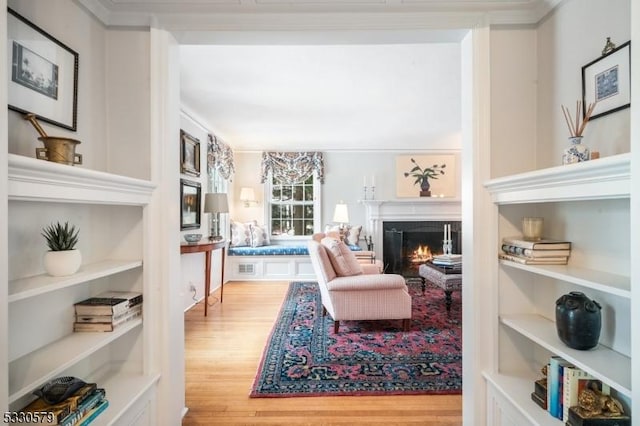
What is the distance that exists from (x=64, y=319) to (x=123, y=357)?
38 centimetres

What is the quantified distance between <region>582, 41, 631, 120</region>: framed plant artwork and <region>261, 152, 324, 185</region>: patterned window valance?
4560 millimetres

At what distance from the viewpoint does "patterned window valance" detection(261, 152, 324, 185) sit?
564 centimetres

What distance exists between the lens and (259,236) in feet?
17.6

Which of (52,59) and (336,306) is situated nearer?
(52,59)

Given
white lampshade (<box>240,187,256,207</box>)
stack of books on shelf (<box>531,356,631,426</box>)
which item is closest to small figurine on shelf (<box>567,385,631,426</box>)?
stack of books on shelf (<box>531,356,631,426</box>)

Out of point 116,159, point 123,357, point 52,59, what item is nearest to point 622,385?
point 123,357

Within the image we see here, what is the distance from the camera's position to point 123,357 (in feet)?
5.13

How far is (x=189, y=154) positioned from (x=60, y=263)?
2801 millimetres

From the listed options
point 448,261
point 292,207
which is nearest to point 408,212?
point 448,261

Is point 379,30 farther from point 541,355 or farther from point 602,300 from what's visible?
point 541,355

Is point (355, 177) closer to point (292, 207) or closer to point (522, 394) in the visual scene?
point (292, 207)

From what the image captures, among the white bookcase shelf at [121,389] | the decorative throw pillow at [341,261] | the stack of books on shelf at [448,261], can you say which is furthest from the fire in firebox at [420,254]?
the white bookcase shelf at [121,389]

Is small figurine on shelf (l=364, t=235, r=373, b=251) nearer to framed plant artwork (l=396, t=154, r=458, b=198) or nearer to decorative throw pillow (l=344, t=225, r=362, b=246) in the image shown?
decorative throw pillow (l=344, t=225, r=362, b=246)

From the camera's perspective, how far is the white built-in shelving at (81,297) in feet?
3.21
